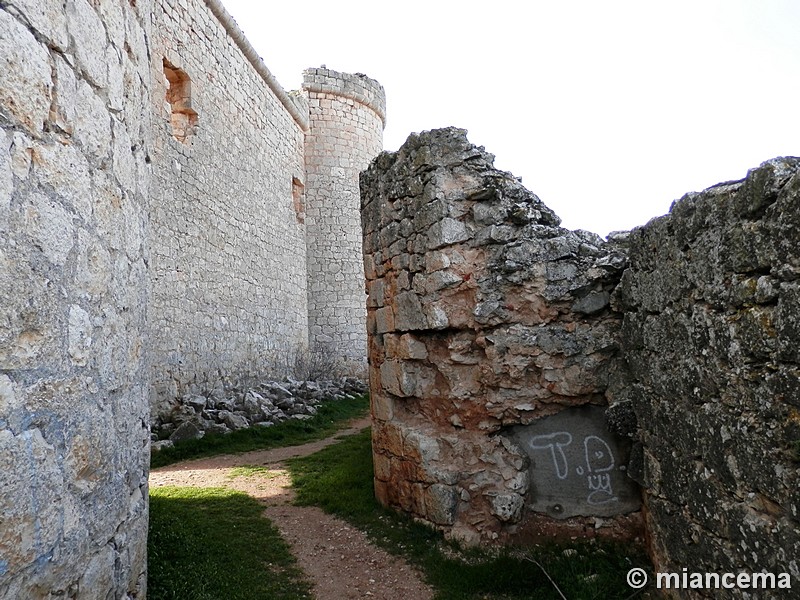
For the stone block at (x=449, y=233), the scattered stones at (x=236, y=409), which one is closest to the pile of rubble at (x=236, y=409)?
the scattered stones at (x=236, y=409)

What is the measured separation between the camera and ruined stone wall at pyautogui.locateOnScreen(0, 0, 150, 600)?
1634 mm

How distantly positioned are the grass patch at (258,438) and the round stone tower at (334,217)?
14.9 ft

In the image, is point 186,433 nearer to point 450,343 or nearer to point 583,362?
point 450,343

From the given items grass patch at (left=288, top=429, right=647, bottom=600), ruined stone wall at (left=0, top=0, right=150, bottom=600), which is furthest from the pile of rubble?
ruined stone wall at (left=0, top=0, right=150, bottom=600)

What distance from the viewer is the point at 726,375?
2.38 metres

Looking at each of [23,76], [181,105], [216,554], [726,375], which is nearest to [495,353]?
[726,375]

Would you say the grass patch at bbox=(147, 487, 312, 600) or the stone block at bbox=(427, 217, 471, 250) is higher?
the stone block at bbox=(427, 217, 471, 250)

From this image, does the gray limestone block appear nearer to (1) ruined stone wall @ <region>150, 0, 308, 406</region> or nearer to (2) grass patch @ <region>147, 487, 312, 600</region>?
(1) ruined stone wall @ <region>150, 0, 308, 406</region>

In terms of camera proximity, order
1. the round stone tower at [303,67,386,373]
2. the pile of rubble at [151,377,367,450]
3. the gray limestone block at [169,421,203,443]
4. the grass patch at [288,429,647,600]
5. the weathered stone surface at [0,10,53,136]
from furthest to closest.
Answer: the round stone tower at [303,67,386,373], the pile of rubble at [151,377,367,450], the gray limestone block at [169,421,203,443], the grass patch at [288,429,647,600], the weathered stone surface at [0,10,53,136]

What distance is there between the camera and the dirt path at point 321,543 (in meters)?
3.74

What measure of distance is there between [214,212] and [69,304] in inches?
361

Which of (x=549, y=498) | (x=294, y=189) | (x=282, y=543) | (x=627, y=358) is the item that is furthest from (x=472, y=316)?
(x=294, y=189)

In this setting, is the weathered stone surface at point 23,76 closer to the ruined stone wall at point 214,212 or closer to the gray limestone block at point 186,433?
the gray limestone block at point 186,433

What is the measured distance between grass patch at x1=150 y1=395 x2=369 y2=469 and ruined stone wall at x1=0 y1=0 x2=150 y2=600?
5.19 m
